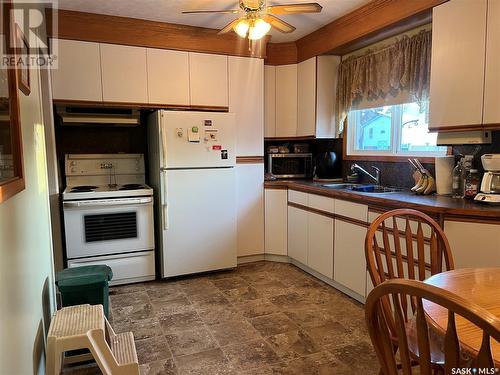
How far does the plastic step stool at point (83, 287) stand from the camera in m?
2.16

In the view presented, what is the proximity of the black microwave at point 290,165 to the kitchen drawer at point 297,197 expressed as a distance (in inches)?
15.7

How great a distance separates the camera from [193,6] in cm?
297

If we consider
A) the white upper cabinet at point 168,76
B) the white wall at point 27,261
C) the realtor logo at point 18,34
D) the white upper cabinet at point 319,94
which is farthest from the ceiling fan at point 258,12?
the white wall at point 27,261

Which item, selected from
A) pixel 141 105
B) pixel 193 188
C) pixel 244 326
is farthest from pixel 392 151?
pixel 141 105

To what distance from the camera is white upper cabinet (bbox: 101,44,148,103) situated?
3.21m

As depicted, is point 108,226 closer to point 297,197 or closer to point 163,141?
point 163,141

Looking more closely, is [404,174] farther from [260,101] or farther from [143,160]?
[143,160]

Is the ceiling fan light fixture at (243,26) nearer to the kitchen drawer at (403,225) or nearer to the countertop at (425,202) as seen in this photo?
the countertop at (425,202)

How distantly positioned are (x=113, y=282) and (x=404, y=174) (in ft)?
9.09

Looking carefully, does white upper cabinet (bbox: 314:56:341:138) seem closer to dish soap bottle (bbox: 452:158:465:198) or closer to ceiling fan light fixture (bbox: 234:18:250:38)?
ceiling fan light fixture (bbox: 234:18:250:38)

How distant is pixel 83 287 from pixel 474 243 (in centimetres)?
229

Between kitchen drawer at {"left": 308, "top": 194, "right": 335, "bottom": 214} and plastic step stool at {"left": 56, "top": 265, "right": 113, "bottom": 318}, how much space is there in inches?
72.0

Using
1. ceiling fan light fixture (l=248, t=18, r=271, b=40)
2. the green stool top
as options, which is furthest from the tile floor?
ceiling fan light fixture (l=248, t=18, r=271, b=40)

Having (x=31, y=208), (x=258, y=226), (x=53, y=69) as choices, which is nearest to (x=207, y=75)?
(x=53, y=69)
